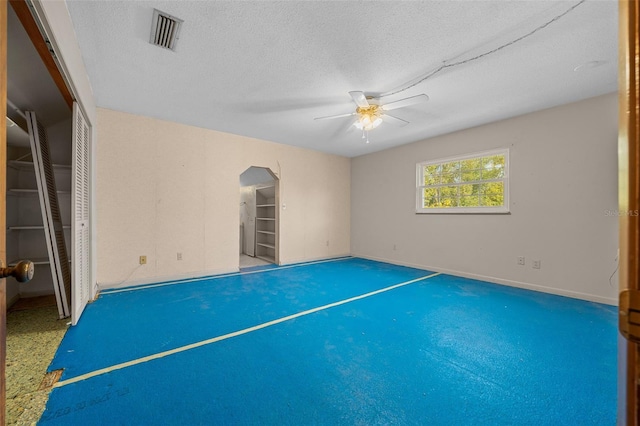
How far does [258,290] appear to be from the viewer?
11.6 feet

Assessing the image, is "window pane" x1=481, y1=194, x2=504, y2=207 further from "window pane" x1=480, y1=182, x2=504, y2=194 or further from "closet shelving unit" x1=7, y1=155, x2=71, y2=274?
"closet shelving unit" x1=7, y1=155, x2=71, y2=274

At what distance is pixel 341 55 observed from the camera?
2.28 m

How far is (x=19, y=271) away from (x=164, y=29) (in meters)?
2.14

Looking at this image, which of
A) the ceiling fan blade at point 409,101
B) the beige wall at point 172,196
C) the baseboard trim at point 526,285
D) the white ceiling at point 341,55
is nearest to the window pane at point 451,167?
the white ceiling at point 341,55

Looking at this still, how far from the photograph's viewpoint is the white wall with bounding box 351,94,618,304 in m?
3.08

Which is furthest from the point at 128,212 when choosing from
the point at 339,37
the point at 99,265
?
the point at 339,37

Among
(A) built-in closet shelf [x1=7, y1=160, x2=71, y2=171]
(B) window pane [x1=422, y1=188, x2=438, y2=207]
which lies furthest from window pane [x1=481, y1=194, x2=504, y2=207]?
(A) built-in closet shelf [x1=7, y1=160, x2=71, y2=171]

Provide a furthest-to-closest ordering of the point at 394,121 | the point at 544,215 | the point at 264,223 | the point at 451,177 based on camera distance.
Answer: the point at 264,223
the point at 451,177
the point at 394,121
the point at 544,215

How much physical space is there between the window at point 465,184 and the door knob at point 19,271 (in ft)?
15.6

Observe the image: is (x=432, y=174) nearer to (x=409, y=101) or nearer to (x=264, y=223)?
(x=409, y=101)

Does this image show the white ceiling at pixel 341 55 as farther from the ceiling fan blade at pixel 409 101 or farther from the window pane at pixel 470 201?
the window pane at pixel 470 201

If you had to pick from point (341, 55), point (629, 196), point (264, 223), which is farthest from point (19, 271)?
point (264, 223)

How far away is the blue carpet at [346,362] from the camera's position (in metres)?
1.41

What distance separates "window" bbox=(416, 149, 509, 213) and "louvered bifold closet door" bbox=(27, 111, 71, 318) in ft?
16.8
